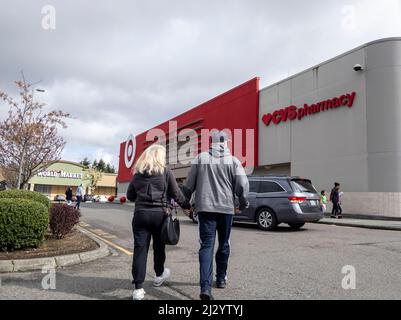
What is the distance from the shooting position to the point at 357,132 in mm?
18969

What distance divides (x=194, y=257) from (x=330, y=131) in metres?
15.5

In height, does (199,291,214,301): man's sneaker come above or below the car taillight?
below

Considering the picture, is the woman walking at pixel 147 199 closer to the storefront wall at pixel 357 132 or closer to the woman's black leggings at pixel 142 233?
the woman's black leggings at pixel 142 233

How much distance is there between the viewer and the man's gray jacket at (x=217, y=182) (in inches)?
177

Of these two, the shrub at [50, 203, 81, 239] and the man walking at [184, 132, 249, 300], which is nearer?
the man walking at [184, 132, 249, 300]

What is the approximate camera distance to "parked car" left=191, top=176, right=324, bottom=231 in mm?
11391

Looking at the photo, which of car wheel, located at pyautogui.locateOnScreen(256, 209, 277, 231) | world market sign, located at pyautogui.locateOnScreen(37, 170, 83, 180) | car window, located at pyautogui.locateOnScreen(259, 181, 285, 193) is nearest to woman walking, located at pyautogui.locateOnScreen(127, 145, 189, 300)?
car wheel, located at pyautogui.locateOnScreen(256, 209, 277, 231)

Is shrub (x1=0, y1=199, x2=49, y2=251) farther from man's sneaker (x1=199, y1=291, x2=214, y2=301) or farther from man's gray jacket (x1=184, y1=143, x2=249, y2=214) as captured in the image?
man's sneaker (x1=199, y1=291, x2=214, y2=301)

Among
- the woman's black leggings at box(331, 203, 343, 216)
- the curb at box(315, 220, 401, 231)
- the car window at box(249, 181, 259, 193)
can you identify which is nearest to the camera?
the car window at box(249, 181, 259, 193)

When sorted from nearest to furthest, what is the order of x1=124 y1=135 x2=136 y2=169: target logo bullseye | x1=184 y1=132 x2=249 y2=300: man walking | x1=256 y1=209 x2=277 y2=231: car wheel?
x1=184 y1=132 x2=249 y2=300: man walking, x1=256 y1=209 x2=277 y2=231: car wheel, x1=124 y1=135 x2=136 y2=169: target logo bullseye

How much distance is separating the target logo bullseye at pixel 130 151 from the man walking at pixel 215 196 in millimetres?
51976

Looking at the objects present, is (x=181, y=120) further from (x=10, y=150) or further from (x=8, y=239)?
(x=8, y=239)

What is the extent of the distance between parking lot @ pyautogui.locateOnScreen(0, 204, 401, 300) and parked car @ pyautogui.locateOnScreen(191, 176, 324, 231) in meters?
2.58

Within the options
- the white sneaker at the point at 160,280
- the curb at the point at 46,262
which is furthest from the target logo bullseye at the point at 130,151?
the white sneaker at the point at 160,280
